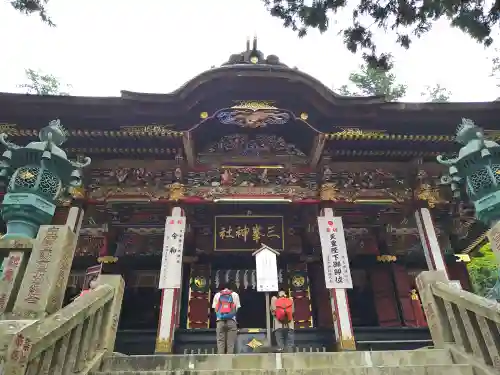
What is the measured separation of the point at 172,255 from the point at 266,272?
2.36m

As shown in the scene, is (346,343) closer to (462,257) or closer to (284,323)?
(284,323)

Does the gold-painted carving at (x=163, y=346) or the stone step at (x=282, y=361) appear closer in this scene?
the stone step at (x=282, y=361)

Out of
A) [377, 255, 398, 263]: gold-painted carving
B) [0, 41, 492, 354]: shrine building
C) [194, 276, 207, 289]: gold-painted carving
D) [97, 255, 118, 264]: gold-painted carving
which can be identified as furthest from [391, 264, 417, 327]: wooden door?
[97, 255, 118, 264]: gold-painted carving

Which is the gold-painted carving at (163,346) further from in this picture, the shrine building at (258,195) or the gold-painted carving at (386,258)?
the gold-painted carving at (386,258)

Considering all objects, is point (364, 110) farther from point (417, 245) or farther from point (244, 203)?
point (417, 245)

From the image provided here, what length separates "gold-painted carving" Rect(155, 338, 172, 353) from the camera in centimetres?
731

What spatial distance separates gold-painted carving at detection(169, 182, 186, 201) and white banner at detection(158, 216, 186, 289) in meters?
0.54

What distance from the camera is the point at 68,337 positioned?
385cm

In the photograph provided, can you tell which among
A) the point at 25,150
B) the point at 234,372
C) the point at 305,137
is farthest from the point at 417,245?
the point at 25,150

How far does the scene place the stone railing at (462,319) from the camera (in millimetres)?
4086

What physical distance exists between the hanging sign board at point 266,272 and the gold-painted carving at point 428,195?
448 centimetres

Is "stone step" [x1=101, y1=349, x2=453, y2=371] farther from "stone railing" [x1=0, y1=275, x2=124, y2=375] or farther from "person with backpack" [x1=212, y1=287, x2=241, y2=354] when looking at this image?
"person with backpack" [x1=212, y1=287, x2=241, y2=354]

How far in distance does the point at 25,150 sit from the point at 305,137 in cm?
634

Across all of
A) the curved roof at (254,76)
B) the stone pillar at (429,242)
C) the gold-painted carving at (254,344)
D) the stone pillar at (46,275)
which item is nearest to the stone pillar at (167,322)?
the gold-painted carving at (254,344)
